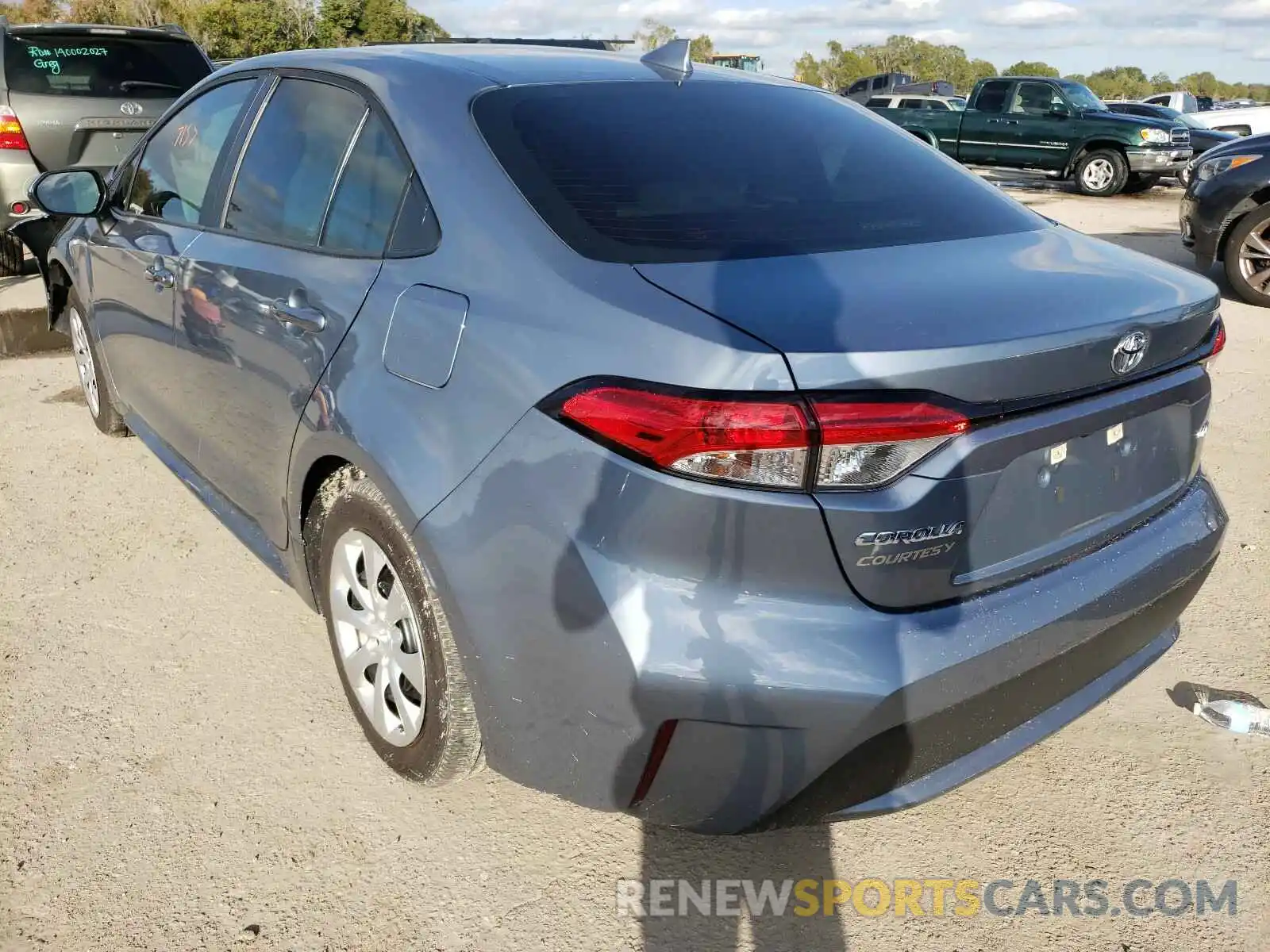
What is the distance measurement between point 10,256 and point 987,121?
1519 centimetres

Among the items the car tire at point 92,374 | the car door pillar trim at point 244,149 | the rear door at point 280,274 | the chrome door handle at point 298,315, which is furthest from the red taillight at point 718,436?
the car tire at point 92,374

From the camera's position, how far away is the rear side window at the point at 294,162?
264cm

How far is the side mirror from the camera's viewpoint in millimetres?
3869

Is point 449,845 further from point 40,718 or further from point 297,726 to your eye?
point 40,718

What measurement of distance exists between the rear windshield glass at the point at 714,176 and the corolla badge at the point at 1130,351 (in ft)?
1.65

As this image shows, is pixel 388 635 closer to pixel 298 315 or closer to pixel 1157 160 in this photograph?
pixel 298 315

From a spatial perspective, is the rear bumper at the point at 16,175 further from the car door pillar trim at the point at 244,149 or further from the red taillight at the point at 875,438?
the red taillight at the point at 875,438

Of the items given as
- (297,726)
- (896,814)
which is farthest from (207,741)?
(896,814)

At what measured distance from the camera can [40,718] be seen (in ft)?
9.09

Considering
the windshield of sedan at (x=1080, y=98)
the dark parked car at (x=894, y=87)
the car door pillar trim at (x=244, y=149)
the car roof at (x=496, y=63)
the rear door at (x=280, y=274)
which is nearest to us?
the rear door at (x=280, y=274)

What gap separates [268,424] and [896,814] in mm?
1857

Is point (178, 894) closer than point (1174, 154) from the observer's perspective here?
Yes

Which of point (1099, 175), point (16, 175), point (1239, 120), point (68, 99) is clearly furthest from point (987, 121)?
point (16, 175)

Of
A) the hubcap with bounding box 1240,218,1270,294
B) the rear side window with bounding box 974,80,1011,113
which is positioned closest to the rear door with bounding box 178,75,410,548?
the hubcap with bounding box 1240,218,1270,294
